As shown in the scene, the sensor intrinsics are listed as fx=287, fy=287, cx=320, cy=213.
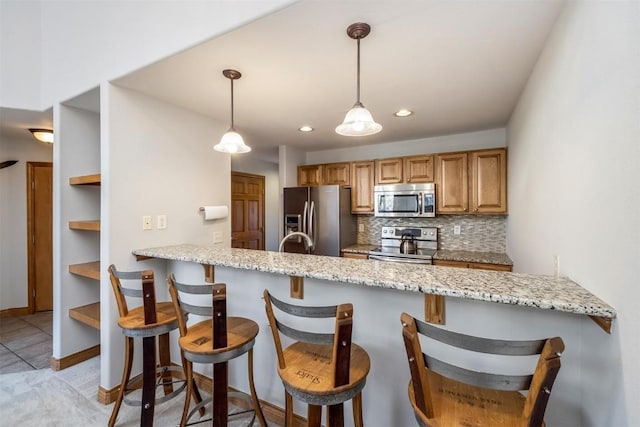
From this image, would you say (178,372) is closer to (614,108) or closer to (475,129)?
(614,108)

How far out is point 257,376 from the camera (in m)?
2.01

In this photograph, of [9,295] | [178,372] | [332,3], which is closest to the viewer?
[332,3]

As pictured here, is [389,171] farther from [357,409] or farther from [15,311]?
[15,311]

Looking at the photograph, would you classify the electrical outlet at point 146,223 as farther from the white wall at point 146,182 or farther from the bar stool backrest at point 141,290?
the bar stool backrest at point 141,290

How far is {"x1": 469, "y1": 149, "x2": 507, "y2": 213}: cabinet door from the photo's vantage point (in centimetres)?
324

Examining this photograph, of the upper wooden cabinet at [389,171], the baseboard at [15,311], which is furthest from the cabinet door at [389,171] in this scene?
the baseboard at [15,311]

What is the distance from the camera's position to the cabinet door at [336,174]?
4227 mm

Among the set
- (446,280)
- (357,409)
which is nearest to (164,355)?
(357,409)

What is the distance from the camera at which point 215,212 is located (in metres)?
2.96

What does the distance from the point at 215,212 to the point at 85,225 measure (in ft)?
3.52

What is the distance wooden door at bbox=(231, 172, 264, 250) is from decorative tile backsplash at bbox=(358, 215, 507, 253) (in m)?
2.55

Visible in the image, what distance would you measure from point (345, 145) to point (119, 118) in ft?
9.50

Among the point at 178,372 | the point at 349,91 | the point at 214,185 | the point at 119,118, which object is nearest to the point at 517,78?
the point at 349,91

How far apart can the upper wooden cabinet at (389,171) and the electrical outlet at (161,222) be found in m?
2.66
